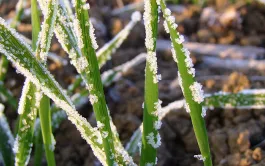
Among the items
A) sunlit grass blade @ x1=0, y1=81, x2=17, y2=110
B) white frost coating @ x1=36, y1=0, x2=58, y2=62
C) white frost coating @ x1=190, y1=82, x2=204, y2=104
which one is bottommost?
white frost coating @ x1=190, y1=82, x2=204, y2=104

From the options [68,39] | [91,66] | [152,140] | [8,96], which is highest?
[8,96]

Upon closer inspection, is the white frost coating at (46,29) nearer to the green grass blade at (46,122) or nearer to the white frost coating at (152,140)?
the green grass blade at (46,122)

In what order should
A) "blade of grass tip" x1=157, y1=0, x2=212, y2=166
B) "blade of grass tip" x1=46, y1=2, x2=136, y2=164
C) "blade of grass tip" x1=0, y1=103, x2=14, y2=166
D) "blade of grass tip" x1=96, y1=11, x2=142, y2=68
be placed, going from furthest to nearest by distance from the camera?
"blade of grass tip" x1=96, y1=11, x2=142, y2=68 < "blade of grass tip" x1=0, y1=103, x2=14, y2=166 < "blade of grass tip" x1=46, y1=2, x2=136, y2=164 < "blade of grass tip" x1=157, y1=0, x2=212, y2=166

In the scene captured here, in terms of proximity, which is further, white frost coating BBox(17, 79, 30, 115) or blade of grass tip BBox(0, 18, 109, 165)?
white frost coating BBox(17, 79, 30, 115)

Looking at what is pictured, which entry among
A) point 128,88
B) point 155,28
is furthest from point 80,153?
point 155,28

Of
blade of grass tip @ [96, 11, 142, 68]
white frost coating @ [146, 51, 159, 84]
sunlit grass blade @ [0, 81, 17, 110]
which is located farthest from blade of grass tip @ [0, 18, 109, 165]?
sunlit grass blade @ [0, 81, 17, 110]

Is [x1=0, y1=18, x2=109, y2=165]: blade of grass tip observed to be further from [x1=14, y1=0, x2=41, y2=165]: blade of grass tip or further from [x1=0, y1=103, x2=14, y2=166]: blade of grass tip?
[x1=0, y1=103, x2=14, y2=166]: blade of grass tip

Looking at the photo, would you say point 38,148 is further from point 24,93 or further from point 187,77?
point 187,77

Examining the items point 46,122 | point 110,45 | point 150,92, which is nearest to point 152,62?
point 150,92
